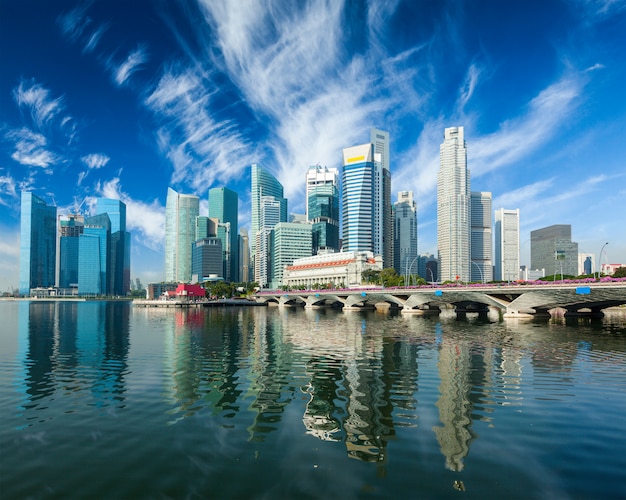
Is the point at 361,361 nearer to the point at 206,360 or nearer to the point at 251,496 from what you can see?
the point at 206,360

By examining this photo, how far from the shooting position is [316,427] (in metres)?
20.0

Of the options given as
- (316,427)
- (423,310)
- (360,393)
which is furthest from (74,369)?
(423,310)

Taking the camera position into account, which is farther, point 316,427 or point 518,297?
point 518,297

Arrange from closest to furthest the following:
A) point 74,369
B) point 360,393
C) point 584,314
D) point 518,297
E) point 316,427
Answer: point 316,427
point 360,393
point 74,369
point 518,297
point 584,314

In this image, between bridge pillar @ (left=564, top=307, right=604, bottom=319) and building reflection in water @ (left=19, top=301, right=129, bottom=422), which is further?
bridge pillar @ (left=564, top=307, right=604, bottom=319)

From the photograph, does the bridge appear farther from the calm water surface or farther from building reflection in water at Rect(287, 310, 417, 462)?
building reflection in water at Rect(287, 310, 417, 462)

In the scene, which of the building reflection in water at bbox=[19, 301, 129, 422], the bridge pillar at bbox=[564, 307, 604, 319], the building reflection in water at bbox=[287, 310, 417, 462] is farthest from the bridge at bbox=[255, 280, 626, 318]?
the building reflection in water at bbox=[19, 301, 129, 422]

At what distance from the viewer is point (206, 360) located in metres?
40.9

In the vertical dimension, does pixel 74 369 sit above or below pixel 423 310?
above

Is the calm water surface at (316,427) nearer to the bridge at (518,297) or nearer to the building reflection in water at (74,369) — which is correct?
the building reflection in water at (74,369)

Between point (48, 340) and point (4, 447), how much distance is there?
1916 inches

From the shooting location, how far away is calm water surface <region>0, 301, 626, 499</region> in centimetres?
1420

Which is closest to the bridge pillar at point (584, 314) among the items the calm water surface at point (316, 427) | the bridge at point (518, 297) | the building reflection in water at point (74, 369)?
the bridge at point (518, 297)

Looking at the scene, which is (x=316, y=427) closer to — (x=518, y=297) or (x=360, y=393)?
(x=360, y=393)
